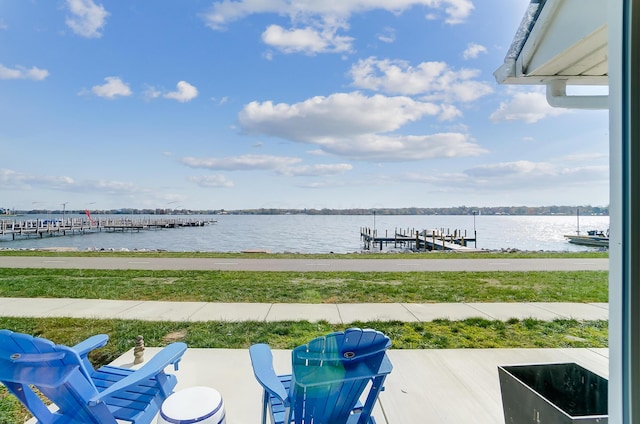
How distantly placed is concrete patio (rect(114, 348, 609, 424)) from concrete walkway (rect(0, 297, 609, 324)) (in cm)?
121

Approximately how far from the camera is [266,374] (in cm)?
158

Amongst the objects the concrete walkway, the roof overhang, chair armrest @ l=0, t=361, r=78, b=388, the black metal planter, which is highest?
the roof overhang

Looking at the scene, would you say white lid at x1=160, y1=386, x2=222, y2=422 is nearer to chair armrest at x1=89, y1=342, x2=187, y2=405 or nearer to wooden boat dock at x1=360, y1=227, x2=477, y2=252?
chair armrest at x1=89, y1=342, x2=187, y2=405

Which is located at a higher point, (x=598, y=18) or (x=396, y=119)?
(x=396, y=119)

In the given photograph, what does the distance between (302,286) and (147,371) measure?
4989 millimetres

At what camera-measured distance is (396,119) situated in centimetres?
698

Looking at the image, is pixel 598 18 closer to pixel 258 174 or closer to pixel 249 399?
pixel 249 399

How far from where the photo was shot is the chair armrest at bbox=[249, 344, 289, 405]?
145cm

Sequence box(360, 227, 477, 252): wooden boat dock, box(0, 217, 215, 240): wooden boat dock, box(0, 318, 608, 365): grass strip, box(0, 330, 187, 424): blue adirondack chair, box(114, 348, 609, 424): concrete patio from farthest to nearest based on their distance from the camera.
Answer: box(0, 217, 215, 240): wooden boat dock
box(360, 227, 477, 252): wooden boat dock
box(0, 318, 608, 365): grass strip
box(114, 348, 609, 424): concrete patio
box(0, 330, 187, 424): blue adirondack chair

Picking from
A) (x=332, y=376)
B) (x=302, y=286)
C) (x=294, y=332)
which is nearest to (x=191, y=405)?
(x=332, y=376)

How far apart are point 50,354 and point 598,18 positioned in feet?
9.18

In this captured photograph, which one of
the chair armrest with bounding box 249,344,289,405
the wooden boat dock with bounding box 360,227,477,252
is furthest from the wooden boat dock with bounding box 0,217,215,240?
the chair armrest with bounding box 249,344,289,405

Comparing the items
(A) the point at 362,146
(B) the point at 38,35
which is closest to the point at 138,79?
(B) the point at 38,35

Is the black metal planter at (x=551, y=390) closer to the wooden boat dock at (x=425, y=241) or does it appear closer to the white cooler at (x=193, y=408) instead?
the white cooler at (x=193, y=408)
